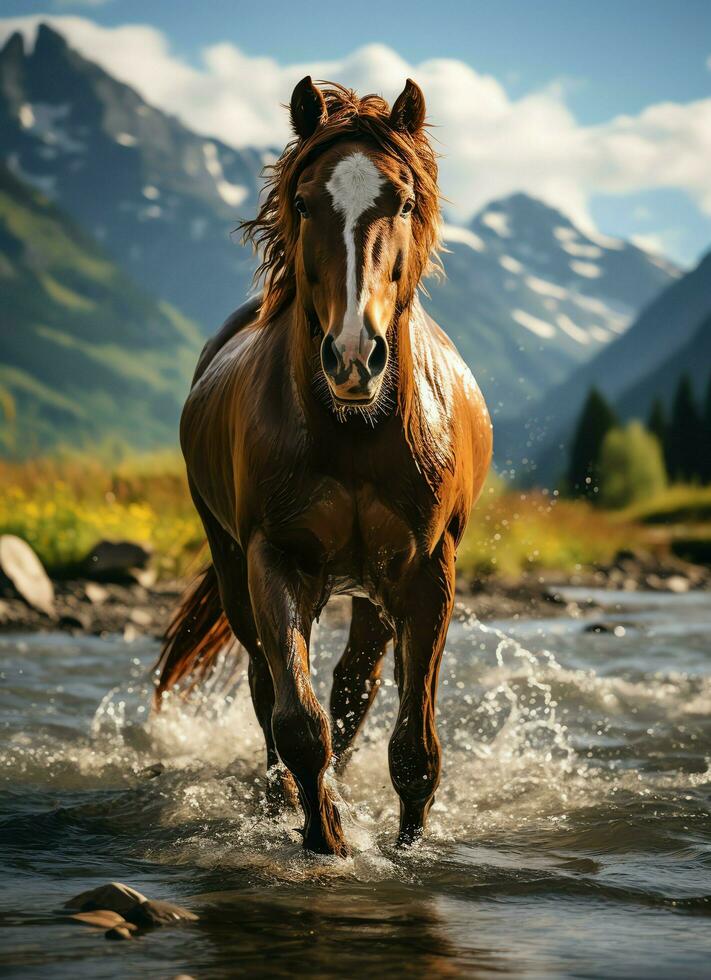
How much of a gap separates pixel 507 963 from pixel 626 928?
0.55 metres

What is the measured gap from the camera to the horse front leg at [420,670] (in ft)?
13.2

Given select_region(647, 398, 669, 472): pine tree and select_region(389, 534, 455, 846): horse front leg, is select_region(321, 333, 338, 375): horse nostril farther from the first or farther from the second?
select_region(647, 398, 669, 472): pine tree

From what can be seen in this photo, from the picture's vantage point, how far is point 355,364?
313 centimetres

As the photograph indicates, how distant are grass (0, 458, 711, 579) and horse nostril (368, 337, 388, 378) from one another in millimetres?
7900

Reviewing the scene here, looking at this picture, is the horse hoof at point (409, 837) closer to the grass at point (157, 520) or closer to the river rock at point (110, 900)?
the river rock at point (110, 900)

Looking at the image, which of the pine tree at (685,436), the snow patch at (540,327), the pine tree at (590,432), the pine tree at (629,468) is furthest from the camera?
the snow patch at (540,327)

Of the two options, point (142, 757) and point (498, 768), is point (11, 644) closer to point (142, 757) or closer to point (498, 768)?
point (142, 757)

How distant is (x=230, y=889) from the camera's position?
12.3 feet

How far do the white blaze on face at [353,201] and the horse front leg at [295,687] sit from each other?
40.8 inches

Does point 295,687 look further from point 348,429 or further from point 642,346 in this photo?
point 642,346

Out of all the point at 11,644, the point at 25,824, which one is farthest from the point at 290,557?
the point at 11,644

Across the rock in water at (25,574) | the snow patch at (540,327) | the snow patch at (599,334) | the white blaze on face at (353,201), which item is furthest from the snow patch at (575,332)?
the white blaze on face at (353,201)

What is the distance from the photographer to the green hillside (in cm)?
9600

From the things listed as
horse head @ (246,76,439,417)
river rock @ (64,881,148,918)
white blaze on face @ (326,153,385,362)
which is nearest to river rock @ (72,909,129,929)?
river rock @ (64,881,148,918)
